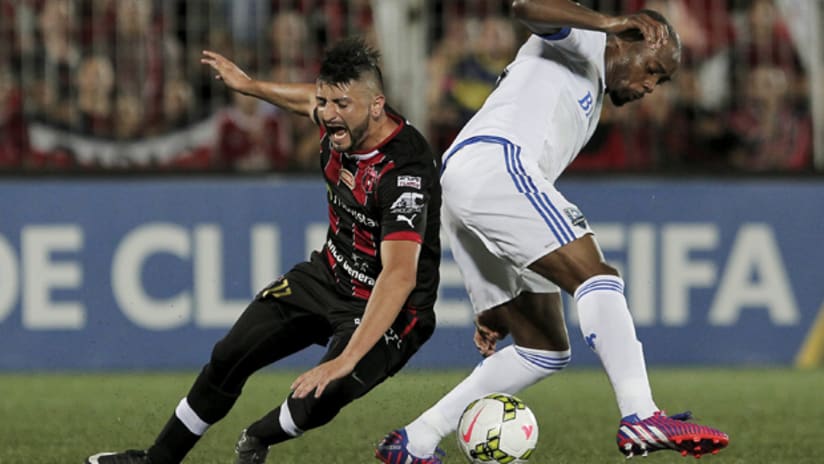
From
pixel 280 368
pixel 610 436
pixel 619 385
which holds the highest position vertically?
pixel 619 385

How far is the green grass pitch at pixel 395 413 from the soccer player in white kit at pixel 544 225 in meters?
0.63

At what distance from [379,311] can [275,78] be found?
5911mm

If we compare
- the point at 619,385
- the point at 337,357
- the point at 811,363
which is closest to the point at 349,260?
the point at 337,357

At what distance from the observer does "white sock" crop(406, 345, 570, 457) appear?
19.9ft

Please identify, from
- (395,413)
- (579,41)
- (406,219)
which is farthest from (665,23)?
(395,413)

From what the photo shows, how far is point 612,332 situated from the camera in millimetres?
5422

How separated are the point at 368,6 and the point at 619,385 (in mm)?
6098

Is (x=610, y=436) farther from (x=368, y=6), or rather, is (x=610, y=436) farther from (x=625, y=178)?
(x=368, y=6)

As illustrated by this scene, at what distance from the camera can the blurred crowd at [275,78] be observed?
10734 millimetres

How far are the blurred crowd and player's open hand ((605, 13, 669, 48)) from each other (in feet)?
17.0

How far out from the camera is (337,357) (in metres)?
5.30

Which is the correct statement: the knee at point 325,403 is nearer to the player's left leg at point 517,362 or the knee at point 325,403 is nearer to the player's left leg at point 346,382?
the player's left leg at point 346,382

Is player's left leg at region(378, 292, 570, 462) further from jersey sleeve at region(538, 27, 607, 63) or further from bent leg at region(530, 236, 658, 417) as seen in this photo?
jersey sleeve at region(538, 27, 607, 63)

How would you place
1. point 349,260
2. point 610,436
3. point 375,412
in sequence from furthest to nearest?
1. point 375,412
2. point 610,436
3. point 349,260
